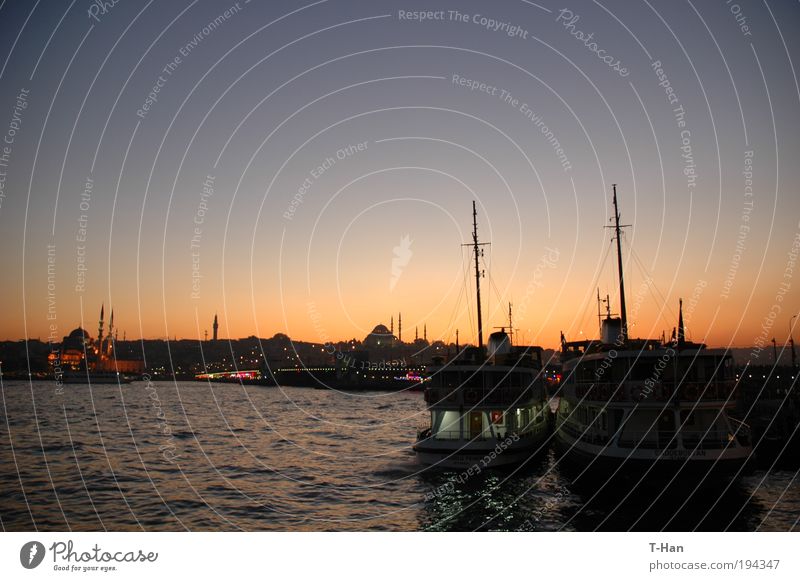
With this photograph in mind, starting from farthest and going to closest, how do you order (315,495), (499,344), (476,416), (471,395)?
1. (499,344)
2. (476,416)
3. (471,395)
4. (315,495)

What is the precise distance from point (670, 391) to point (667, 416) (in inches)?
46.0

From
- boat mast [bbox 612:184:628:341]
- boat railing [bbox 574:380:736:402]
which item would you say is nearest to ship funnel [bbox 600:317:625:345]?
boat mast [bbox 612:184:628:341]

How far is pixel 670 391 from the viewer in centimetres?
2281

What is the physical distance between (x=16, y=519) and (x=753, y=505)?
28.2m

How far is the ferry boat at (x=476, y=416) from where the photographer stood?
28.6 meters

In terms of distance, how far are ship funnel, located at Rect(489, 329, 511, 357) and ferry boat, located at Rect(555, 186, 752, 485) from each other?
9.91m

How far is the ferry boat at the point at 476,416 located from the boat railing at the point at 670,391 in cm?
640

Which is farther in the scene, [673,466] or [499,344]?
[499,344]

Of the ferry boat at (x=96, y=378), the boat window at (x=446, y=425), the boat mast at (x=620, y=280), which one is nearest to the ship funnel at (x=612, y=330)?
the boat mast at (x=620, y=280)

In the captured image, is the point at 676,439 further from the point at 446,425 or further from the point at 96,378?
the point at 96,378

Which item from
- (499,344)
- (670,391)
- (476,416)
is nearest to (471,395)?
(476,416)

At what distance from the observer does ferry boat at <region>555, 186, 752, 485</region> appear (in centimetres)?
2167

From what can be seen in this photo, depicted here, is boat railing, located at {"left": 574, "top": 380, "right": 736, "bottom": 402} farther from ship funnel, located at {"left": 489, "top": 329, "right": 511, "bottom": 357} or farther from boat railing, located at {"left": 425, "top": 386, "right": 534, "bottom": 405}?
ship funnel, located at {"left": 489, "top": 329, "right": 511, "bottom": 357}
